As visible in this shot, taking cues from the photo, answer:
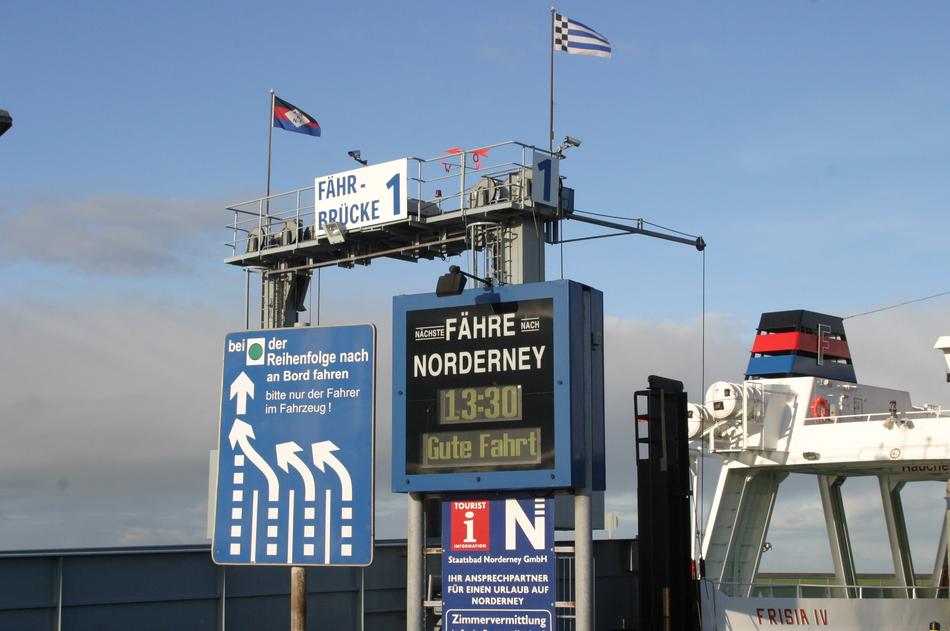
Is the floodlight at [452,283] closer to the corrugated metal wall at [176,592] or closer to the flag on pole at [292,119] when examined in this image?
the corrugated metal wall at [176,592]

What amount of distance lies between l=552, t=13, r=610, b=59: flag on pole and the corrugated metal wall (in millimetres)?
15501

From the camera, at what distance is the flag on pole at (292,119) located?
36312mm

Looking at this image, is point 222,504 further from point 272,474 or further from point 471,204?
point 471,204

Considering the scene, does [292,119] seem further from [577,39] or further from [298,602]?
[298,602]

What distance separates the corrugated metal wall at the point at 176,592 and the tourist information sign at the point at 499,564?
486 cm

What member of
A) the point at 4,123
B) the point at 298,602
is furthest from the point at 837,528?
the point at 4,123

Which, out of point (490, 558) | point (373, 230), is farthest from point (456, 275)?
point (373, 230)

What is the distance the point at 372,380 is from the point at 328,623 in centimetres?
936

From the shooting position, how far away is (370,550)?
1127 cm

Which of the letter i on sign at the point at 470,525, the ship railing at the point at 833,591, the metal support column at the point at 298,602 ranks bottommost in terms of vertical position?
the ship railing at the point at 833,591

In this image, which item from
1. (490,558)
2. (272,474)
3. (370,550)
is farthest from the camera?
(490,558)

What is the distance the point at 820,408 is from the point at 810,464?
1.48m

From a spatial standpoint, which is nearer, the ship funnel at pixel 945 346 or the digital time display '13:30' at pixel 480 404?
the digital time display '13:30' at pixel 480 404

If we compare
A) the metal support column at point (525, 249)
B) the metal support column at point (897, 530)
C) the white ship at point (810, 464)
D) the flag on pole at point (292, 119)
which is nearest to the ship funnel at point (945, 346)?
the white ship at point (810, 464)
